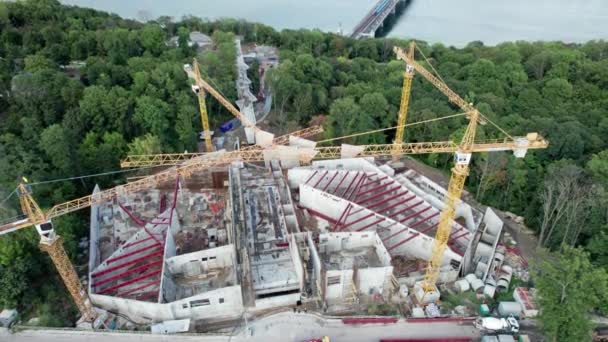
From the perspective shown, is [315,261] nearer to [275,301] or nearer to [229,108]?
[275,301]

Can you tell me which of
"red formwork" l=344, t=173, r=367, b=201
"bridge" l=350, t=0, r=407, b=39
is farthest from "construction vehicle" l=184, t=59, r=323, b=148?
"bridge" l=350, t=0, r=407, b=39

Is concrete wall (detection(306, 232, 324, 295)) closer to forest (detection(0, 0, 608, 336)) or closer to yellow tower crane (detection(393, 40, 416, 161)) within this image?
forest (detection(0, 0, 608, 336))

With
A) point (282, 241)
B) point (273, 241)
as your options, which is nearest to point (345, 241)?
point (282, 241)

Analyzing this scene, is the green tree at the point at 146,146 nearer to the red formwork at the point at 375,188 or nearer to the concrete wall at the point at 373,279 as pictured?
the red formwork at the point at 375,188

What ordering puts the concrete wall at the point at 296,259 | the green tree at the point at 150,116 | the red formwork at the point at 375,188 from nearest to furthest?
the concrete wall at the point at 296,259 < the red formwork at the point at 375,188 < the green tree at the point at 150,116

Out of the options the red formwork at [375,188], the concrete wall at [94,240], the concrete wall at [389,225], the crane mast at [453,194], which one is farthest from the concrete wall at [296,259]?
the concrete wall at [94,240]

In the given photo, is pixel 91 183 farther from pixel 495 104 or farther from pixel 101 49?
pixel 495 104
